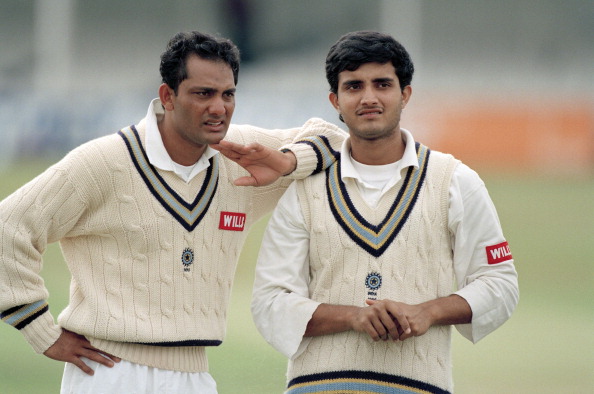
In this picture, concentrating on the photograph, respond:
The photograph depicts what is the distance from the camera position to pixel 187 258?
2.87 meters

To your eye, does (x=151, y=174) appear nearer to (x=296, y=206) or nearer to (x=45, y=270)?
(x=296, y=206)

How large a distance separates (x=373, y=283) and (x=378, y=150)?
1.15 feet

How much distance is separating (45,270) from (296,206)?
5228 millimetres

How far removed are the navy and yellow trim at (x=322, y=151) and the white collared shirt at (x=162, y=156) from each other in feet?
0.86

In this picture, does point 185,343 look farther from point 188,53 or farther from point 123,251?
point 188,53

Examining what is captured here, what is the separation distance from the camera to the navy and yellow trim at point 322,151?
280cm

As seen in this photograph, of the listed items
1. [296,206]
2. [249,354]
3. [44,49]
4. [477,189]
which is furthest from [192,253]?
[44,49]

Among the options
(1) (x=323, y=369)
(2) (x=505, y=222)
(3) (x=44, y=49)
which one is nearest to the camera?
(1) (x=323, y=369)

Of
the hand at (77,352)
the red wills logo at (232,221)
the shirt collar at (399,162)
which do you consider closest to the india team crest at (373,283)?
the shirt collar at (399,162)

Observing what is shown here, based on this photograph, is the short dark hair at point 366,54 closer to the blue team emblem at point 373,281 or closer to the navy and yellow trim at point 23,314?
the blue team emblem at point 373,281

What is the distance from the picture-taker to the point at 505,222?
10461 mm

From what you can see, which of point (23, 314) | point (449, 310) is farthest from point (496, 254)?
point (23, 314)

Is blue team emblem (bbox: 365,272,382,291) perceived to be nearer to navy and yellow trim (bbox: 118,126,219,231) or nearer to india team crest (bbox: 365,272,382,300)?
india team crest (bbox: 365,272,382,300)

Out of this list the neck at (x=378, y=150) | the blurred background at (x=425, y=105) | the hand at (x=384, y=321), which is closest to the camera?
the hand at (x=384, y=321)
